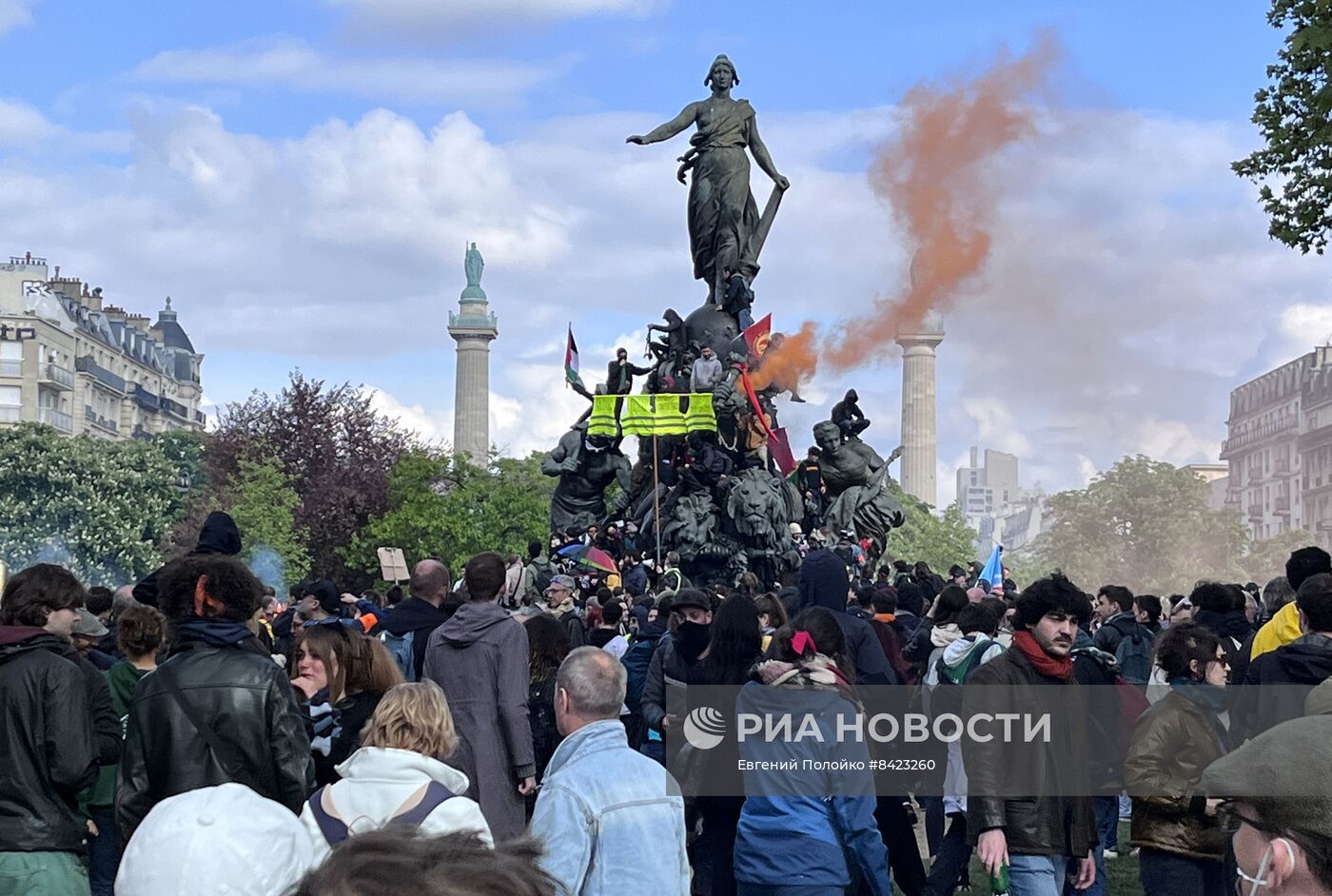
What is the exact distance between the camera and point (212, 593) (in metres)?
6.11

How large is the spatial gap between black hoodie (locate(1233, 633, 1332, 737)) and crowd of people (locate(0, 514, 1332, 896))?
0.05 ft

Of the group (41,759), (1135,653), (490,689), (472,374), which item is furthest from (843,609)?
(472,374)

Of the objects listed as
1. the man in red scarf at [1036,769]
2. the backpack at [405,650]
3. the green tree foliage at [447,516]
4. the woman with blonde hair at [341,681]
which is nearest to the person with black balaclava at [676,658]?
the backpack at [405,650]

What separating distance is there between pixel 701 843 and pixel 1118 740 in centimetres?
234

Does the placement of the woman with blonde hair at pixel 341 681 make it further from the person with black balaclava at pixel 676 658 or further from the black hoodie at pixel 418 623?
the black hoodie at pixel 418 623

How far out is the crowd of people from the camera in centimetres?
339

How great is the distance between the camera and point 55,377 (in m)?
91.9

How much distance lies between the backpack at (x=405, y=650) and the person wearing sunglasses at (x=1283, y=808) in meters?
7.01

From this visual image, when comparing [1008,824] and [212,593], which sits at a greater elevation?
[212,593]

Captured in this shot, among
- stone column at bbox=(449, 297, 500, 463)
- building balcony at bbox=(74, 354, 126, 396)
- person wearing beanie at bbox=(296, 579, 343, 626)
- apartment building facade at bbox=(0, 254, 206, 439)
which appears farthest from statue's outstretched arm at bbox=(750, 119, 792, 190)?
stone column at bbox=(449, 297, 500, 463)

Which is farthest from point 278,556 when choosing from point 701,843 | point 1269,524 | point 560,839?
point 1269,524

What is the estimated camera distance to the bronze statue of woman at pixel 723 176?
97.1ft

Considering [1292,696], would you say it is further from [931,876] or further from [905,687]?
[905,687]

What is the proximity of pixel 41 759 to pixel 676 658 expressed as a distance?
3.70 meters
